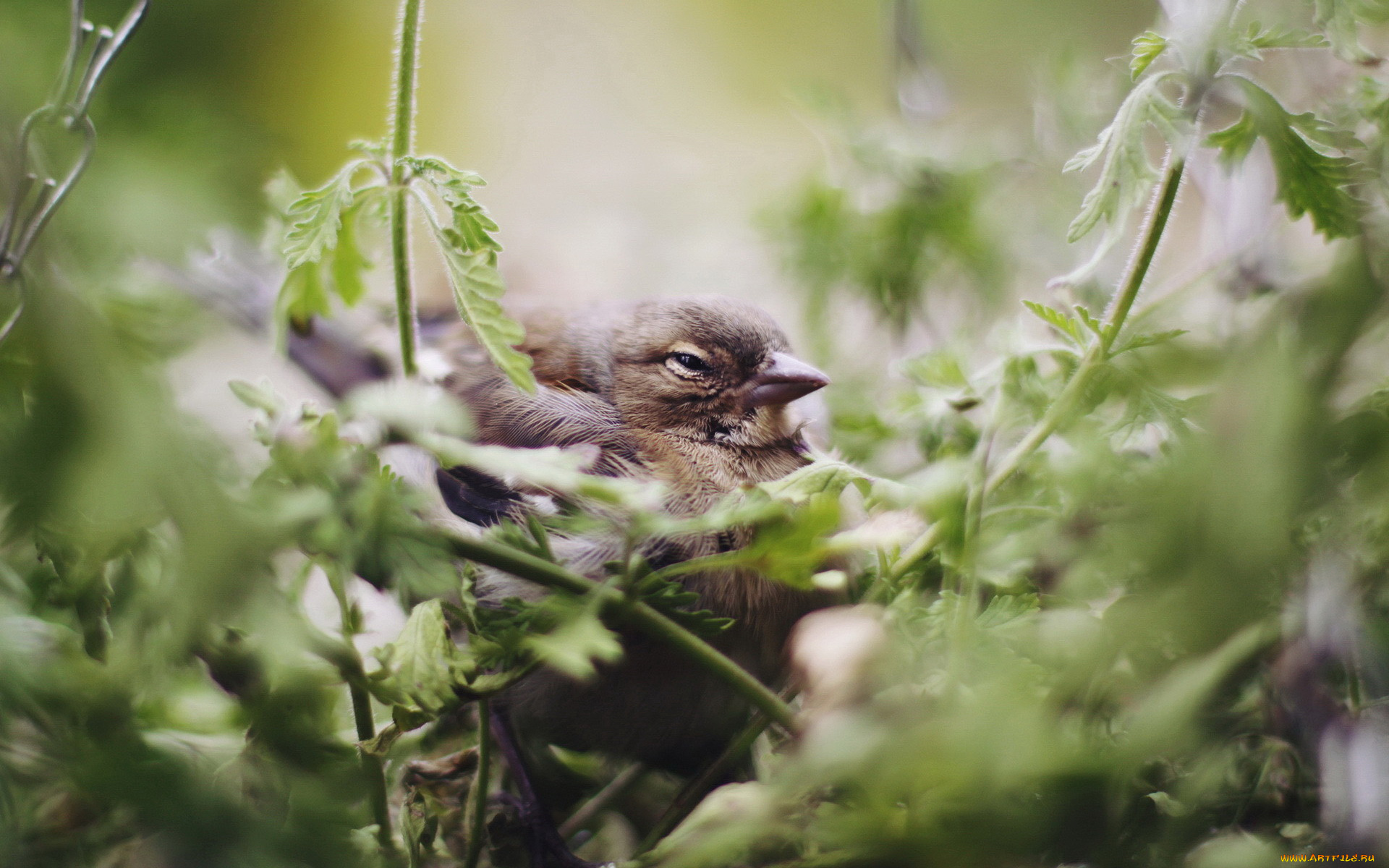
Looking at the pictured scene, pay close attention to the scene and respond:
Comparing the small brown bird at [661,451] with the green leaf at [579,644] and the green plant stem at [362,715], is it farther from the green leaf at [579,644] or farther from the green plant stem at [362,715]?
the green leaf at [579,644]

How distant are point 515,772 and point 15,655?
0.54 meters

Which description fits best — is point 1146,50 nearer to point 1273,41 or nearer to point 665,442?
point 1273,41

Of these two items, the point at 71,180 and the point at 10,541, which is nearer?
the point at 10,541

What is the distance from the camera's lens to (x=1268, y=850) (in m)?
0.51

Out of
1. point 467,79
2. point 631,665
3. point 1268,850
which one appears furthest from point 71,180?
point 467,79

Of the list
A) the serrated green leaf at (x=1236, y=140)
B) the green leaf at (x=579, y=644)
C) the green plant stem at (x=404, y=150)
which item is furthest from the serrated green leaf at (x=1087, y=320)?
the green plant stem at (x=404, y=150)

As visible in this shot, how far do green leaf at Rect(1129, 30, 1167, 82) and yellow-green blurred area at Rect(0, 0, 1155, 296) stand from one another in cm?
131

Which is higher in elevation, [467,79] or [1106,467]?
[467,79]

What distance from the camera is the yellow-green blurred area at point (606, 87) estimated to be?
9.08ft

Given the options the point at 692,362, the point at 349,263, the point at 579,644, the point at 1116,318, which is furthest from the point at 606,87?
the point at 579,644

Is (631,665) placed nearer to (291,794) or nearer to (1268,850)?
(291,794)

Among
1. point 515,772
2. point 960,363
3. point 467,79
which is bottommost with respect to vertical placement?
point 515,772

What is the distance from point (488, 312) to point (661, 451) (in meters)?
0.52

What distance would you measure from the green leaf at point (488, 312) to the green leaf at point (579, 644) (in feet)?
0.59
